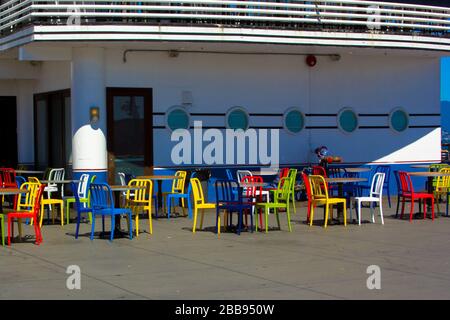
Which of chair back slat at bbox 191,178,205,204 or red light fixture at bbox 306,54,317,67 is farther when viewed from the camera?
red light fixture at bbox 306,54,317,67

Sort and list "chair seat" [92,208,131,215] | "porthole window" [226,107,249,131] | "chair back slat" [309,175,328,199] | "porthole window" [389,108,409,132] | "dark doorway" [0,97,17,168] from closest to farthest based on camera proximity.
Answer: "chair seat" [92,208,131,215], "chair back slat" [309,175,328,199], "porthole window" [226,107,249,131], "porthole window" [389,108,409,132], "dark doorway" [0,97,17,168]

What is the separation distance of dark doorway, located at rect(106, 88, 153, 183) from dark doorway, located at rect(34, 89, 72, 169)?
163 cm

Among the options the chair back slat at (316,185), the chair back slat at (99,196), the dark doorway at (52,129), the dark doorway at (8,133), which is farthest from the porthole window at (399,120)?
the dark doorway at (8,133)

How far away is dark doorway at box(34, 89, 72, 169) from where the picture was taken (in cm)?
2014

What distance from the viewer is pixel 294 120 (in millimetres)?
20594

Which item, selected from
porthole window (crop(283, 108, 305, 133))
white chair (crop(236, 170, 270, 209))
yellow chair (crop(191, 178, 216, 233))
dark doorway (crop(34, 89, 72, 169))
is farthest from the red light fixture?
yellow chair (crop(191, 178, 216, 233))

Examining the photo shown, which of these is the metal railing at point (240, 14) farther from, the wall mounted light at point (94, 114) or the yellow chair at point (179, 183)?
the yellow chair at point (179, 183)

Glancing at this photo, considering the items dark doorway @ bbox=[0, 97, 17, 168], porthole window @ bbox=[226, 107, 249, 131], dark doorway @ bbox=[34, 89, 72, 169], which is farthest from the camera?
dark doorway @ bbox=[0, 97, 17, 168]

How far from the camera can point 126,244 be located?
13133mm

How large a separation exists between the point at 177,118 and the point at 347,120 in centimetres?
482

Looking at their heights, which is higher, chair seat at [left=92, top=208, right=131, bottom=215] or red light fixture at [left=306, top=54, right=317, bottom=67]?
red light fixture at [left=306, top=54, right=317, bottom=67]

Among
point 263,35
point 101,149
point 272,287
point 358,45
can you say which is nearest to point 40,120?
point 101,149

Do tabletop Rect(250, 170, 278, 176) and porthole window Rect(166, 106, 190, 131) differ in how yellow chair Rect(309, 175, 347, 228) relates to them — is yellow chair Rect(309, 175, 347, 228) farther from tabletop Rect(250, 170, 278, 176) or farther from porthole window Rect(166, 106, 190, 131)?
porthole window Rect(166, 106, 190, 131)

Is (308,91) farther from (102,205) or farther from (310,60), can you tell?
(102,205)
